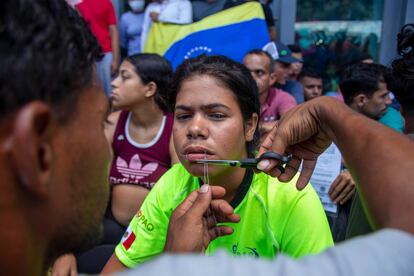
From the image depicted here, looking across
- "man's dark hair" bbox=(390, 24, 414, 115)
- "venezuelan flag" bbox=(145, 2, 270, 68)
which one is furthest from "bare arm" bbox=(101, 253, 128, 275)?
"venezuelan flag" bbox=(145, 2, 270, 68)

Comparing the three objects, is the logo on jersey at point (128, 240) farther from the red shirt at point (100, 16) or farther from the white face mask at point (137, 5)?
the white face mask at point (137, 5)

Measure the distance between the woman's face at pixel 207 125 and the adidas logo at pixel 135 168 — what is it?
95cm

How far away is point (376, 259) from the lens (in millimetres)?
645

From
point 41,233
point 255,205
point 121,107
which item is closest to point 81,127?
point 41,233

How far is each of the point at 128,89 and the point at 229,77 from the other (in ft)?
4.67

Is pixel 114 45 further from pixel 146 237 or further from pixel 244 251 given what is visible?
pixel 244 251

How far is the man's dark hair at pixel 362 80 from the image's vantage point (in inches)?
139

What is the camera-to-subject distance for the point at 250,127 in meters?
1.87

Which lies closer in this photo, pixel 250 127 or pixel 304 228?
pixel 304 228

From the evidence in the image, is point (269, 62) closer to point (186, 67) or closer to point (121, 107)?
point (121, 107)

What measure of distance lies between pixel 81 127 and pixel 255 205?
94cm

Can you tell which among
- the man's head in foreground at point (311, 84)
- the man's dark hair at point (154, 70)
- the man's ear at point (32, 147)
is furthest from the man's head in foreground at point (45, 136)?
the man's head in foreground at point (311, 84)

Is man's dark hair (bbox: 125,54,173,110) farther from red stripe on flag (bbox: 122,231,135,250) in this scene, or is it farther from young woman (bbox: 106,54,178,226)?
red stripe on flag (bbox: 122,231,135,250)

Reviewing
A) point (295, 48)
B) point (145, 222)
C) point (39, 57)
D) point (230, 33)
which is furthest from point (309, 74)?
point (39, 57)
